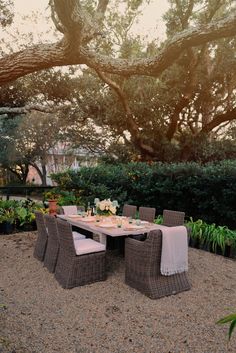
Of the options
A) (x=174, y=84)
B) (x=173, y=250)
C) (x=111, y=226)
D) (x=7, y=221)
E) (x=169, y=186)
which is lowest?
(x=7, y=221)

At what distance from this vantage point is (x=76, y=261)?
373 centimetres

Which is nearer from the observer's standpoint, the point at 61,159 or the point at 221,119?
the point at 221,119

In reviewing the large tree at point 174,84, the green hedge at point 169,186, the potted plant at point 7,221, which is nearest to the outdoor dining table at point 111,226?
the green hedge at point 169,186

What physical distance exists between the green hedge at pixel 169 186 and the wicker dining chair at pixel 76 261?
3022 mm

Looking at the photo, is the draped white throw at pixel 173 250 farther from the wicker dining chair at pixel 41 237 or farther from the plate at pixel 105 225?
the wicker dining chair at pixel 41 237

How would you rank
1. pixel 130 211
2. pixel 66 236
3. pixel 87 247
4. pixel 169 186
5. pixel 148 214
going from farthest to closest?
pixel 169 186 → pixel 130 211 → pixel 148 214 → pixel 87 247 → pixel 66 236

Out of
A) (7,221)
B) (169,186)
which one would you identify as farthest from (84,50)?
(7,221)

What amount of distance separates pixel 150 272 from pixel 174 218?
1.73 meters

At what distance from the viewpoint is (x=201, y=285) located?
385 cm

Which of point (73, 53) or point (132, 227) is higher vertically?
point (73, 53)

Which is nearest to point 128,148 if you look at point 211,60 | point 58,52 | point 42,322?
point 211,60

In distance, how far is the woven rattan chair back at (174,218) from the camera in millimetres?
4889

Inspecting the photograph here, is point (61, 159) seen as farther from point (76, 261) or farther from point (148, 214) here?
A: point (76, 261)

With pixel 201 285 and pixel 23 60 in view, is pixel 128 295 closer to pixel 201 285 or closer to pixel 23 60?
pixel 201 285
